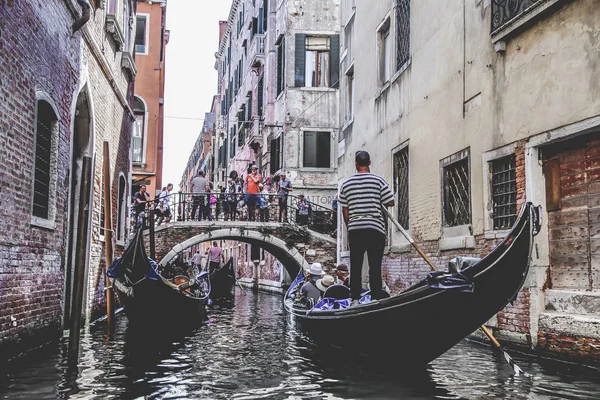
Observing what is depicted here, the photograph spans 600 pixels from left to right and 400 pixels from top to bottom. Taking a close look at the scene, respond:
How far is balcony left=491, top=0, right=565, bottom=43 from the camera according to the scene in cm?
589

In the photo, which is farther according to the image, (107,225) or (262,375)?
(107,225)

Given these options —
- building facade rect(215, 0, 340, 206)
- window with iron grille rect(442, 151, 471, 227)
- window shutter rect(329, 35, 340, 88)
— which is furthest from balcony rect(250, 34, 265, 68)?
window with iron grille rect(442, 151, 471, 227)

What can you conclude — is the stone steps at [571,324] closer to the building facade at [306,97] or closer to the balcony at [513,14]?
the balcony at [513,14]

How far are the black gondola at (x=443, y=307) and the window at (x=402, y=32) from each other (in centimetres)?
481

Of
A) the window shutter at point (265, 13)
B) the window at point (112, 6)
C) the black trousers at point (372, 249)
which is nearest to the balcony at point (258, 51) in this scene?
the window shutter at point (265, 13)

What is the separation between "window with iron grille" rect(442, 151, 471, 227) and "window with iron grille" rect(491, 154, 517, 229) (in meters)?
0.51

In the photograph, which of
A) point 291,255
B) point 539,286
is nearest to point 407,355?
point 539,286

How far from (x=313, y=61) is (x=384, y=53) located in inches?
330

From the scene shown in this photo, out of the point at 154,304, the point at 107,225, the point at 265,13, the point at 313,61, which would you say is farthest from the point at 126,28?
the point at 265,13

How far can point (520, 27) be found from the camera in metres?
6.24

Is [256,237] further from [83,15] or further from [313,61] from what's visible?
[83,15]

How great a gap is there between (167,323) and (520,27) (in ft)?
16.5

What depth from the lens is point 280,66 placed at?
63.3ft

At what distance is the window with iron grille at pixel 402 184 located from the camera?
31.0 ft
